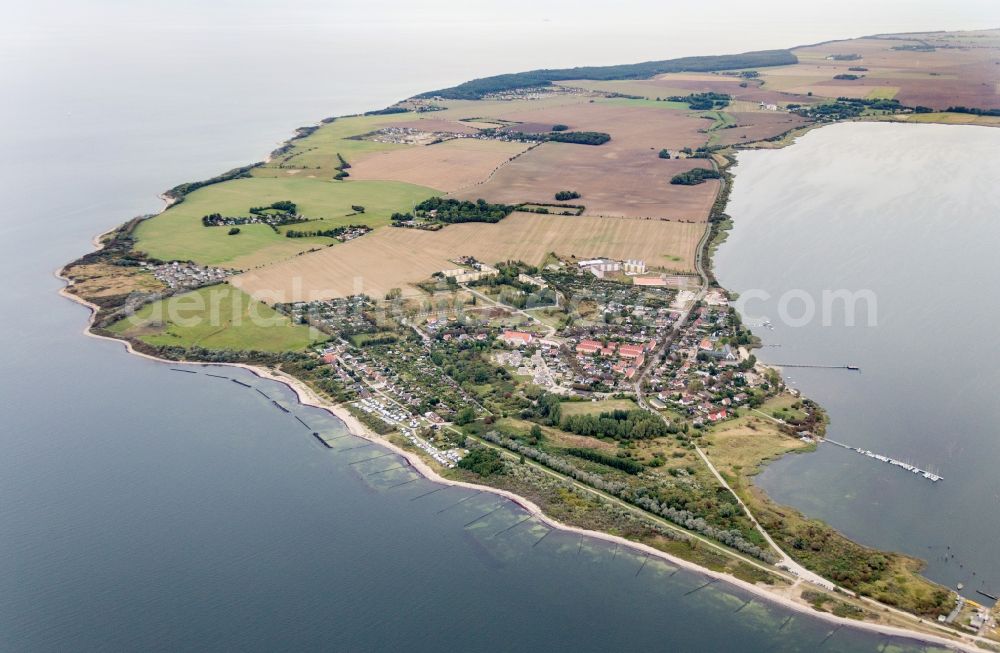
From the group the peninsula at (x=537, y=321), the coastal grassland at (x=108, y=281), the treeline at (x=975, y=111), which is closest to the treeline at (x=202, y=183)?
the peninsula at (x=537, y=321)

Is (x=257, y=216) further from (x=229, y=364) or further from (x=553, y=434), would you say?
(x=553, y=434)

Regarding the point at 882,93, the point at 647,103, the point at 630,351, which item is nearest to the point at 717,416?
the point at 630,351

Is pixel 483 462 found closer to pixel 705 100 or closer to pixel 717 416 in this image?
pixel 717 416

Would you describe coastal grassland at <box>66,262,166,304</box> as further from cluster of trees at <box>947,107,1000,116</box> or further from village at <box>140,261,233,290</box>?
cluster of trees at <box>947,107,1000,116</box>

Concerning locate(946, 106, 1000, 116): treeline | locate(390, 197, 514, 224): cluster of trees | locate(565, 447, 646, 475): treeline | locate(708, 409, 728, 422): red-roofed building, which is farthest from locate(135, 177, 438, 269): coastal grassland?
locate(946, 106, 1000, 116): treeline

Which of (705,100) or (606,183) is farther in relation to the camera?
(705,100)

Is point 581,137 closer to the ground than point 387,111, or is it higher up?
closer to the ground

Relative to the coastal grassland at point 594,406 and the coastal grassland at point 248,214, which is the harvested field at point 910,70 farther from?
the coastal grassland at point 594,406
